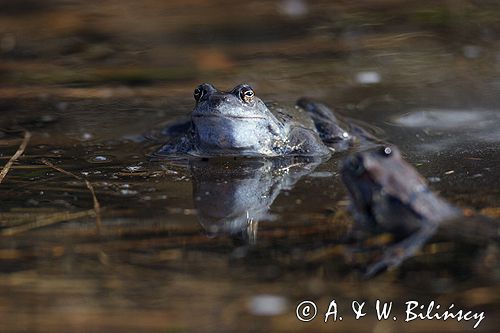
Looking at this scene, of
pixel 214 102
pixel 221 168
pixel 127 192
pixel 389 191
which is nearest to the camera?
pixel 389 191

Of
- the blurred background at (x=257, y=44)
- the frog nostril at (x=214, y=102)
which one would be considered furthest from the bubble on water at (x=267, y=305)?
the blurred background at (x=257, y=44)

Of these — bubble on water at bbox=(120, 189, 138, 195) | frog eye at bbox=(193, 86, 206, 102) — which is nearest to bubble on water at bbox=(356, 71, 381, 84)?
frog eye at bbox=(193, 86, 206, 102)

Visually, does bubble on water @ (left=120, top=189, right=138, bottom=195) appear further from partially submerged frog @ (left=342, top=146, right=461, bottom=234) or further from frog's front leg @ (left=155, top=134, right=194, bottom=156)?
partially submerged frog @ (left=342, top=146, right=461, bottom=234)

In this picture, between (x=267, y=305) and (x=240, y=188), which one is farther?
(x=240, y=188)

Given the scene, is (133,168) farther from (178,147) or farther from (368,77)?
(368,77)

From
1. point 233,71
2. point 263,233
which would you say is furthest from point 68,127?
point 263,233

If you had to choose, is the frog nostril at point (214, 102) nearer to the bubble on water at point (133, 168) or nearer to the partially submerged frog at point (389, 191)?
the bubble on water at point (133, 168)

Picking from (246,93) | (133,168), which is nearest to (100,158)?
(133,168)
